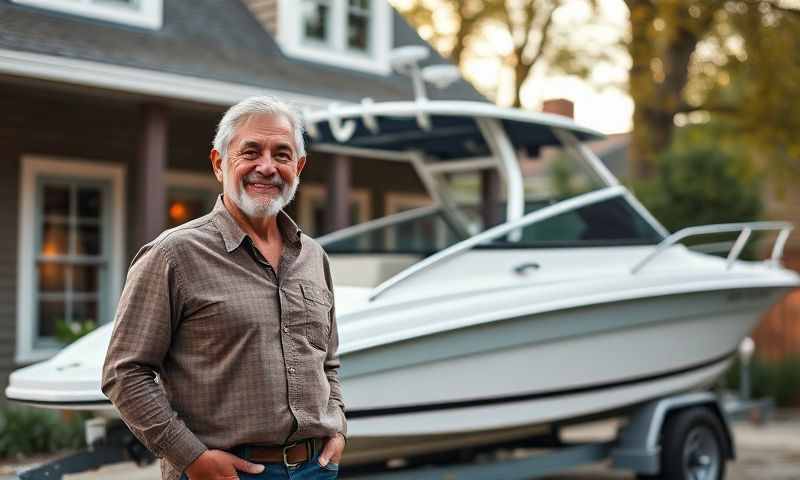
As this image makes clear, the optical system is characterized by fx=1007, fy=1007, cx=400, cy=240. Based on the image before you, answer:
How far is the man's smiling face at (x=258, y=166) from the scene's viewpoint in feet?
9.43

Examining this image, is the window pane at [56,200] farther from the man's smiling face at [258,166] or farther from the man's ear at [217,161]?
the man's smiling face at [258,166]

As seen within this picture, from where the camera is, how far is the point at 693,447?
6797 millimetres

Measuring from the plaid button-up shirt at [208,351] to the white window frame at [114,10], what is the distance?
21.3ft

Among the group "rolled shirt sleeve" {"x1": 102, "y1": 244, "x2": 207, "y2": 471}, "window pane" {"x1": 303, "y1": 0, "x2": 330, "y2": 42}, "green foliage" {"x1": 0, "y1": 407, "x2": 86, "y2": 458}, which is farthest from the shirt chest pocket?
"window pane" {"x1": 303, "y1": 0, "x2": 330, "y2": 42}

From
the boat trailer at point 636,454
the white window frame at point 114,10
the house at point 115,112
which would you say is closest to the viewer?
the boat trailer at point 636,454

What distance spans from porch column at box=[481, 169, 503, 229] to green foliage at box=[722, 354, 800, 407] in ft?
17.7

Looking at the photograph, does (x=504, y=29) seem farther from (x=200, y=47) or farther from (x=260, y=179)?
(x=260, y=179)

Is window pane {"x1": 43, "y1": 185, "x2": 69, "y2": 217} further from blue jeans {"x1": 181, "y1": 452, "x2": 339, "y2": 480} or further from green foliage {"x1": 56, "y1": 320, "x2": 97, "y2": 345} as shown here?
blue jeans {"x1": 181, "y1": 452, "x2": 339, "y2": 480}

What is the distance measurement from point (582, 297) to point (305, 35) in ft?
19.6

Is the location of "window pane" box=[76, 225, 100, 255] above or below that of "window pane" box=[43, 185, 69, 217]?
below

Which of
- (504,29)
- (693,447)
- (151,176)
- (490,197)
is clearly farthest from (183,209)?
(504,29)

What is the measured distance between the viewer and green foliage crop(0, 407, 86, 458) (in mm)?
7645

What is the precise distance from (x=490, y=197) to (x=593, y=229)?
3.30 metres

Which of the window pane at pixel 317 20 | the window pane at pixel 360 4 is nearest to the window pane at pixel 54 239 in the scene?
the window pane at pixel 317 20
